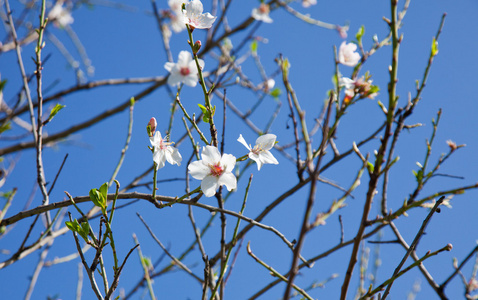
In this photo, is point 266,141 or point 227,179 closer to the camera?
point 227,179

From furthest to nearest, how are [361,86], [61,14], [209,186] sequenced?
[61,14] → [361,86] → [209,186]

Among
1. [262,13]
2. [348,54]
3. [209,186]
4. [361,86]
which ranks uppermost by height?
[262,13]

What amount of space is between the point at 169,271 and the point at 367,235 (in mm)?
1053

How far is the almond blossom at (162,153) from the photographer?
1.12 m

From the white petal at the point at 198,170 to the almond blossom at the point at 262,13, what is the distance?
233cm

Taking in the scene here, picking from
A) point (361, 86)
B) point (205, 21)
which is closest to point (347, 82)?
point (361, 86)

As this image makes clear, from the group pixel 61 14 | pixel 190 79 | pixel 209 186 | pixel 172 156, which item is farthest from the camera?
pixel 61 14

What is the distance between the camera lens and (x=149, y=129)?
1144 millimetres

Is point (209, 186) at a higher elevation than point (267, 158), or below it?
below

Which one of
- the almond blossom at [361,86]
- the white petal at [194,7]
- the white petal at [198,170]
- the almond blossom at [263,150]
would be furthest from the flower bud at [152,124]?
the almond blossom at [361,86]

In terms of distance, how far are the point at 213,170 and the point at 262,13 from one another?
2522 millimetres

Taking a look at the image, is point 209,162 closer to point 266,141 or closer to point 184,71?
point 266,141

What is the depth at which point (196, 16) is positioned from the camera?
4.21 feet

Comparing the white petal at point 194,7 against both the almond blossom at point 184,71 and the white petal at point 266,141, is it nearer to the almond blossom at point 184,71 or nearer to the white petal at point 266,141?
the almond blossom at point 184,71
